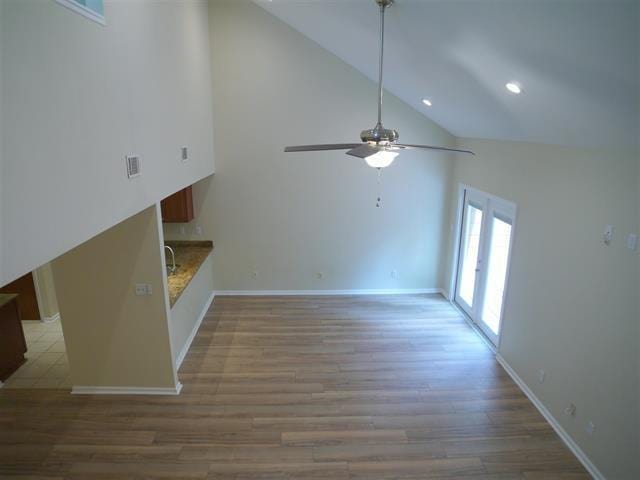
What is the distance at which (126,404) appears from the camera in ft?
13.0

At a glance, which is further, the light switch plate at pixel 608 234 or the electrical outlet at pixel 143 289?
the electrical outlet at pixel 143 289

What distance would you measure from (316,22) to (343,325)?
4018 mm

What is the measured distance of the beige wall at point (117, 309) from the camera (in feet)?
12.1

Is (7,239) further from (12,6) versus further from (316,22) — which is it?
(316,22)

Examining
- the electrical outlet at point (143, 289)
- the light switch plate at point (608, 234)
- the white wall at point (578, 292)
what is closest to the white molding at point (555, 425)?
the white wall at point (578, 292)

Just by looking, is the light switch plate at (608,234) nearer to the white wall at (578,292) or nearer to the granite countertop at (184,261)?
the white wall at (578,292)

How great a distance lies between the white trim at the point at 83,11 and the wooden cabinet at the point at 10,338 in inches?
142

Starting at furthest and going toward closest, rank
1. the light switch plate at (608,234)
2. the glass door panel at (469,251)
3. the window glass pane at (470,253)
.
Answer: the window glass pane at (470,253) → the glass door panel at (469,251) → the light switch plate at (608,234)

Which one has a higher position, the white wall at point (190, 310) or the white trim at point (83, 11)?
the white trim at point (83, 11)

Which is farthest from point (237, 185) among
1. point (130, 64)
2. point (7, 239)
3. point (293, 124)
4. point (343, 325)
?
point (7, 239)

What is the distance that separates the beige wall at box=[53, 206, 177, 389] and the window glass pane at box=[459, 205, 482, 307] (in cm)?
424

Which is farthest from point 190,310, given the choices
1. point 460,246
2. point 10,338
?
point 460,246

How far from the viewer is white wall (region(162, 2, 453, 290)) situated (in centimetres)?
562

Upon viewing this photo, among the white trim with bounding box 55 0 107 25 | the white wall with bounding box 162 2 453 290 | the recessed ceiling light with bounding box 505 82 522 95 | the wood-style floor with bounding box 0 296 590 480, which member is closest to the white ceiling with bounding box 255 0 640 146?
the recessed ceiling light with bounding box 505 82 522 95
